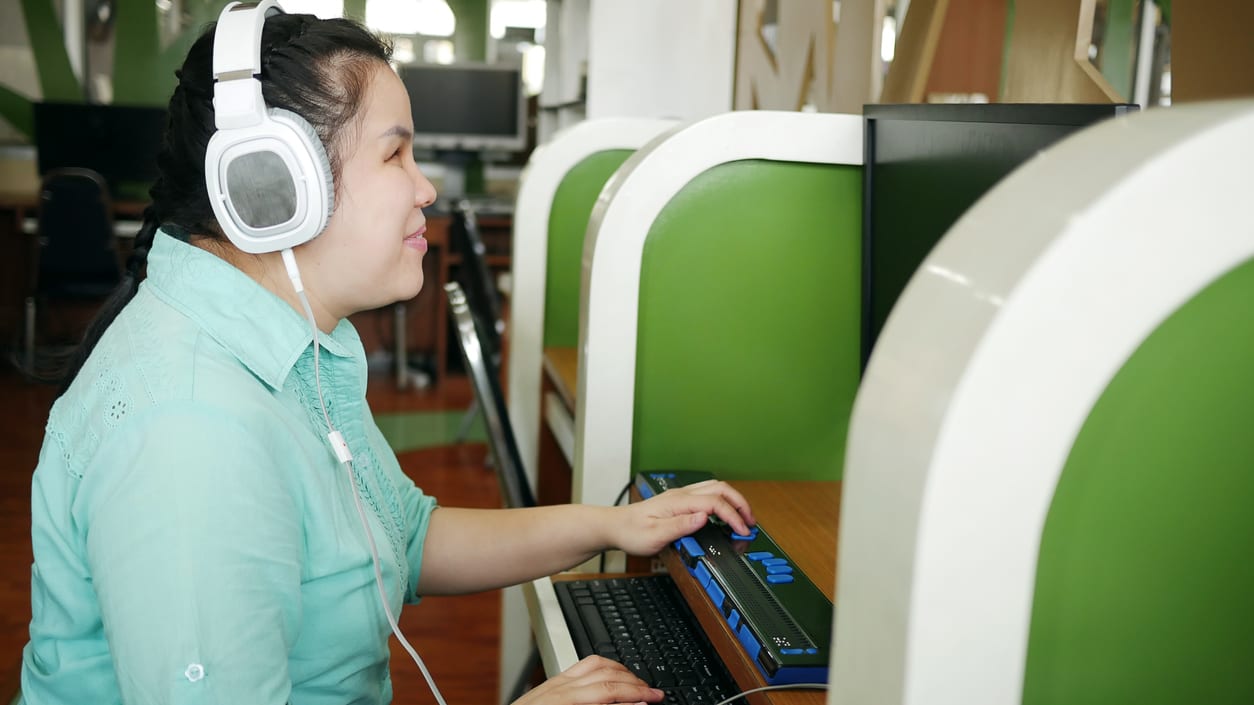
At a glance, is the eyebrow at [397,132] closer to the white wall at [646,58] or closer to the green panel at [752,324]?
the green panel at [752,324]

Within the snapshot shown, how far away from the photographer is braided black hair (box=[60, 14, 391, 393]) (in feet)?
3.00

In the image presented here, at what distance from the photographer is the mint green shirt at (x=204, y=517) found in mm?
748

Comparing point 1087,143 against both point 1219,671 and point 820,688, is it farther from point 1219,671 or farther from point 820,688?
point 820,688

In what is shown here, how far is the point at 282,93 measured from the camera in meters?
0.91

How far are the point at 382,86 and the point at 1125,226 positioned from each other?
2.30ft

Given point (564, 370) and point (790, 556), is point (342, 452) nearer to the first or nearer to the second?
point (790, 556)

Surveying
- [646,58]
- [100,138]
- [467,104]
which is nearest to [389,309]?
[467,104]

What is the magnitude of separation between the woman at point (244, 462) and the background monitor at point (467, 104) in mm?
4764

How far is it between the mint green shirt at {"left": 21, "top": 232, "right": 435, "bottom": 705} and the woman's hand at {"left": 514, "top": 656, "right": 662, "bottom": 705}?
0.18m

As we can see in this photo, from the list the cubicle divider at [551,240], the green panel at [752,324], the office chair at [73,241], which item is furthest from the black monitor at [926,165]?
the office chair at [73,241]

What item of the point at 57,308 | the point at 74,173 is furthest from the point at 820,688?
the point at 57,308

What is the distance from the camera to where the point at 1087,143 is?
435mm

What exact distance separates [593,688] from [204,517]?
338 millimetres

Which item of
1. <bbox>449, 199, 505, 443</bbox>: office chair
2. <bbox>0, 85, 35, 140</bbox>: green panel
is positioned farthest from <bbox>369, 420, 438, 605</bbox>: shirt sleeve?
<bbox>0, 85, 35, 140</bbox>: green panel
